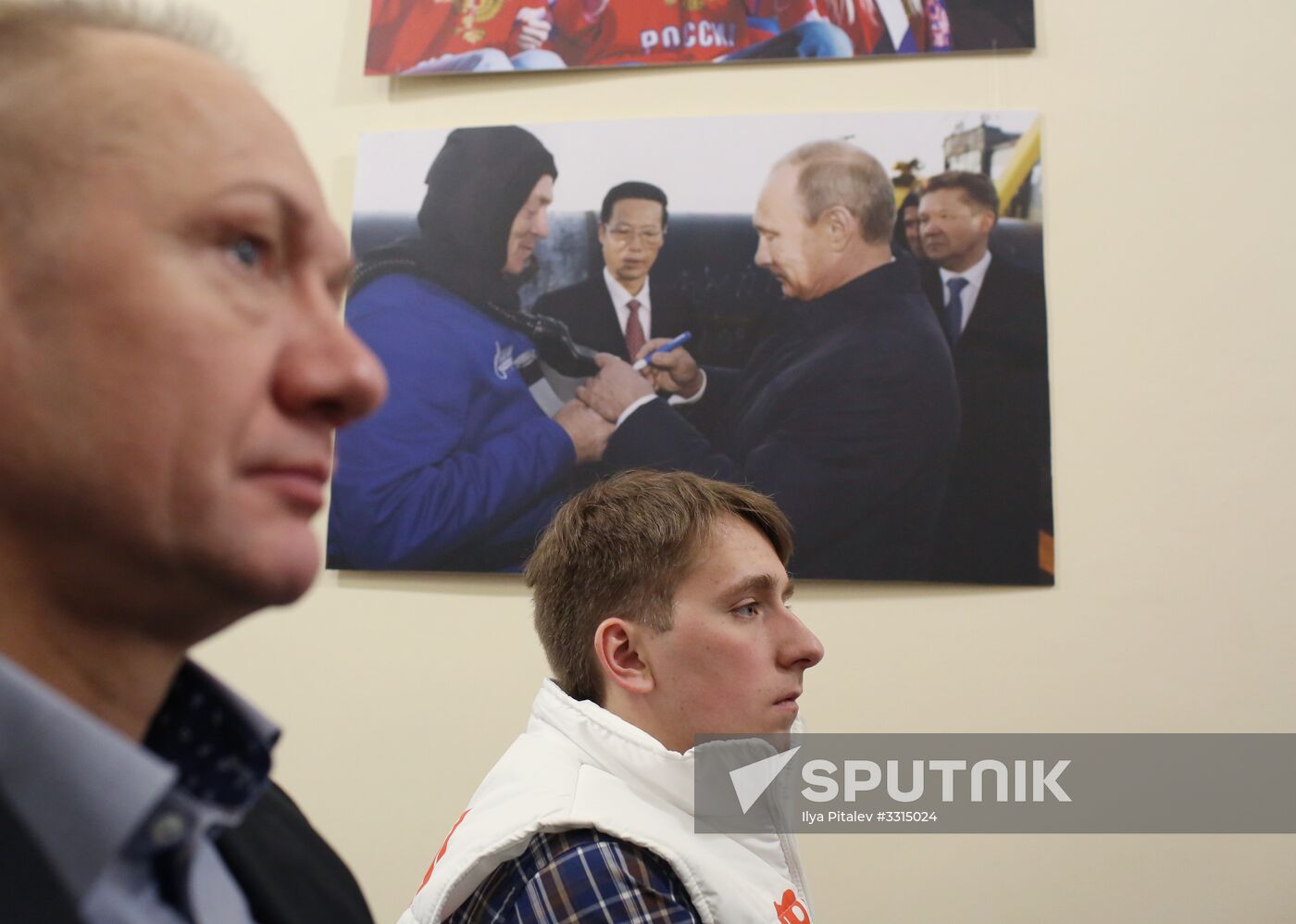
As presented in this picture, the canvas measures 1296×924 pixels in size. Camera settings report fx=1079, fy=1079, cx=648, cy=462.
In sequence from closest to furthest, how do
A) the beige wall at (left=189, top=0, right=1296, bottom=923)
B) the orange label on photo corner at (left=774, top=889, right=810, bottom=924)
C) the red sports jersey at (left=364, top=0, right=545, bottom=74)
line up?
the orange label on photo corner at (left=774, top=889, right=810, bottom=924) → the beige wall at (left=189, top=0, right=1296, bottom=923) → the red sports jersey at (left=364, top=0, right=545, bottom=74)

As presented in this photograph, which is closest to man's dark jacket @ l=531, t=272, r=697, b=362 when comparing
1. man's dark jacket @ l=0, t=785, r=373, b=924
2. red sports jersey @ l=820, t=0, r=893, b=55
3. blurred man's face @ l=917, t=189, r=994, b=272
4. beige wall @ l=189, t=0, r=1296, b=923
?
beige wall @ l=189, t=0, r=1296, b=923

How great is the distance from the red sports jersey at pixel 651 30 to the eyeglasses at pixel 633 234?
14.6 inches

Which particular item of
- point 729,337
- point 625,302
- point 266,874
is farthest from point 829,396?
point 266,874

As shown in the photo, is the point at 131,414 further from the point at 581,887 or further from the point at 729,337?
the point at 729,337

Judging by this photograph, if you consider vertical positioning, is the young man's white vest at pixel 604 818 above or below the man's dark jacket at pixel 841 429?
below

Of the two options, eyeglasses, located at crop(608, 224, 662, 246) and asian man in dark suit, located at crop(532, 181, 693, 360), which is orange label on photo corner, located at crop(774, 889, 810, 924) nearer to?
asian man in dark suit, located at crop(532, 181, 693, 360)

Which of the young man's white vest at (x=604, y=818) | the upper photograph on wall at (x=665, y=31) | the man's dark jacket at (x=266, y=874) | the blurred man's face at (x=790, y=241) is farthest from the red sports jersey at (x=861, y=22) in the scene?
the man's dark jacket at (x=266, y=874)

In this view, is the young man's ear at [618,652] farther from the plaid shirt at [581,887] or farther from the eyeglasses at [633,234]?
the eyeglasses at [633,234]

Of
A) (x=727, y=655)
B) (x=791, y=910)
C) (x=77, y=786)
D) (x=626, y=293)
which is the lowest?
(x=791, y=910)

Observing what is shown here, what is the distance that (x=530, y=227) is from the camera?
230 cm

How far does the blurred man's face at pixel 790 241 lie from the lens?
7.25ft

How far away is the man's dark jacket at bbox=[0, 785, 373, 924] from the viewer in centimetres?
42

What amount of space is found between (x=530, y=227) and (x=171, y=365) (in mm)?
1895

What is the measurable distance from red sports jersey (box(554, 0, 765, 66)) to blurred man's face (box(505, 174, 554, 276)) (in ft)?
0.96
